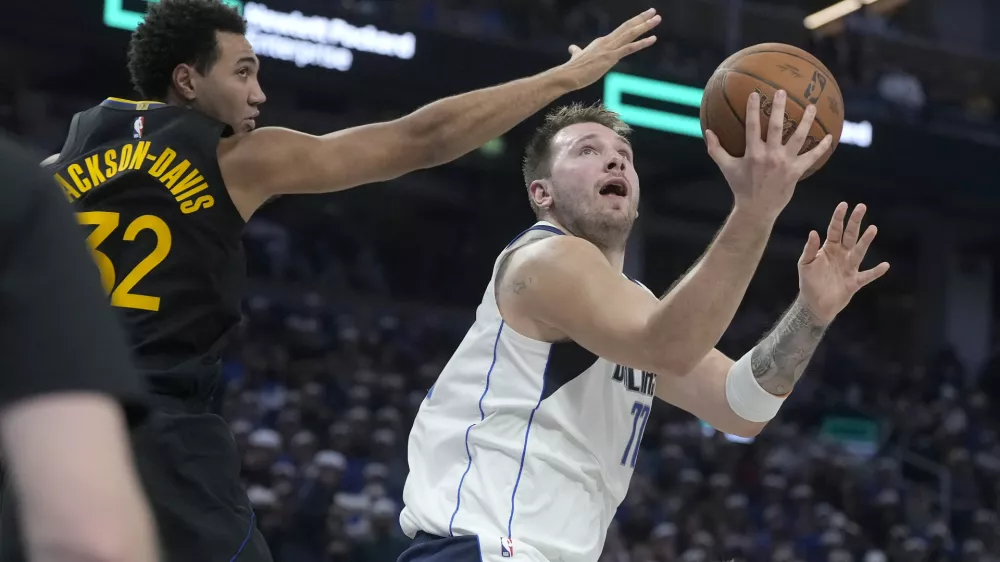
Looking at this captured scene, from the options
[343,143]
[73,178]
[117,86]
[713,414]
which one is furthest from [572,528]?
[117,86]

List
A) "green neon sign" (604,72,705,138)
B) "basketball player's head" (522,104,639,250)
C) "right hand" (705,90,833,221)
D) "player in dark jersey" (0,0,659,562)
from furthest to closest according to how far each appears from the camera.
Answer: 1. "green neon sign" (604,72,705,138)
2. "basketball player's head" (522,104,639,250)
3. "player in dark jersey" (0,0,659,562)
4. "right hand" (705,90,833,221)

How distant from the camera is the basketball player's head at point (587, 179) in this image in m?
3.23

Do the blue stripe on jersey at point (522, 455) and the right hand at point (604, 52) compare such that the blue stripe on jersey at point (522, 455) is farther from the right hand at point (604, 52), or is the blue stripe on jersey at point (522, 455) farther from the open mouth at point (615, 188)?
the right hand at point (604, 52)

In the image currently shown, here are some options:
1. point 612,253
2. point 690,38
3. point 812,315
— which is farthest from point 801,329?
point 690,38

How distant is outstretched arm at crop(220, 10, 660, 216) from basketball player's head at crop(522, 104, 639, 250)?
14 cm

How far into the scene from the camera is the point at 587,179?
129 inches

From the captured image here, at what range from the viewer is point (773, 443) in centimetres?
1256

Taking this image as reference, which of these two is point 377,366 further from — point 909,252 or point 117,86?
point 909,252

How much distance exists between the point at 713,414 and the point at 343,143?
1.29 m

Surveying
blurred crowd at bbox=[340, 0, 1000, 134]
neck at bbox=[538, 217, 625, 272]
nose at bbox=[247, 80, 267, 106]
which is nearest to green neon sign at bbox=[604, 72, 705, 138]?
blurred crowd at bbox=[340, 0, 1000, 134]

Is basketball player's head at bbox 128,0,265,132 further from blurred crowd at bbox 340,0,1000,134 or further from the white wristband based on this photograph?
blurred crowd at bbox 340,0,1000,134

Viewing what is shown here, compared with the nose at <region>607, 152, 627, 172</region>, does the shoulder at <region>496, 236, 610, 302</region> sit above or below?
below

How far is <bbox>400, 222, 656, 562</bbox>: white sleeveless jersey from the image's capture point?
2.88 m

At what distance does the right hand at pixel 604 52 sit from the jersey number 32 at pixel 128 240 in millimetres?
1234
